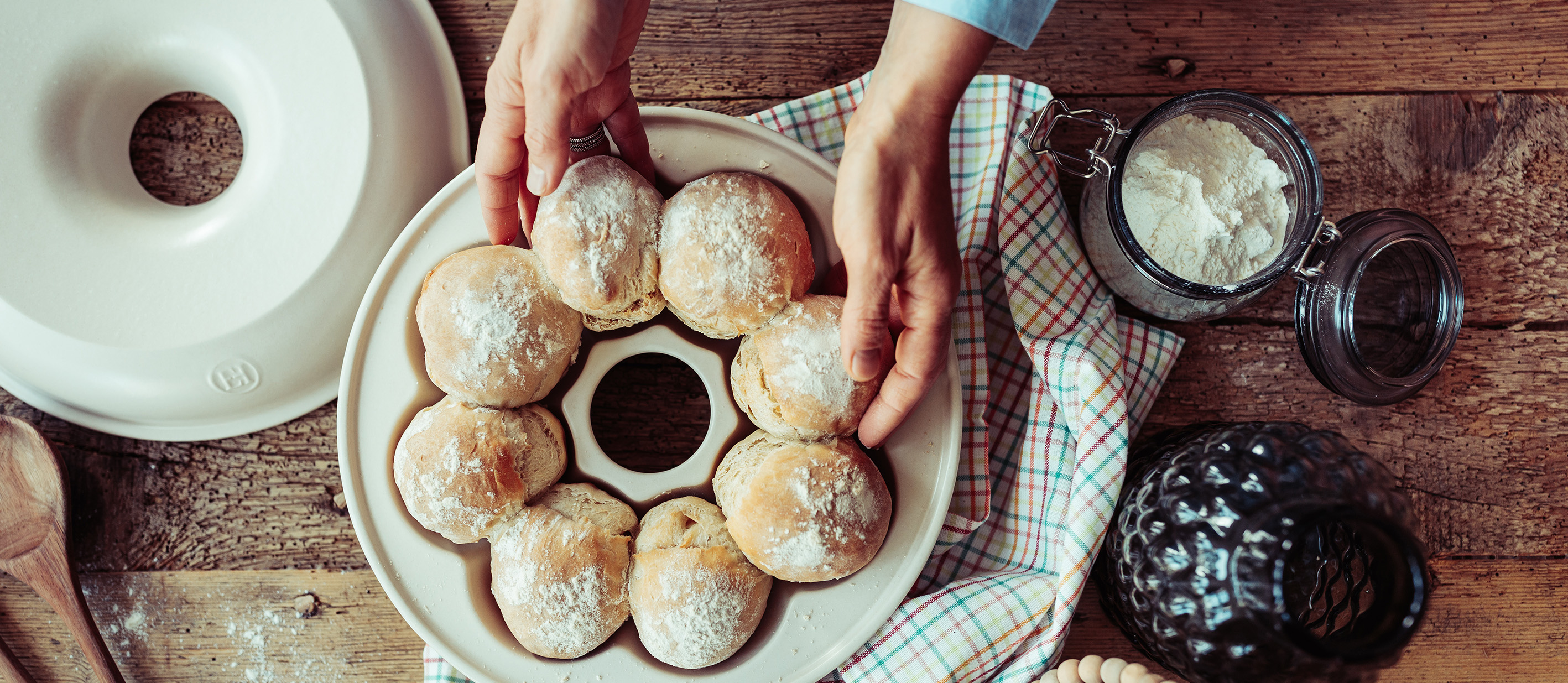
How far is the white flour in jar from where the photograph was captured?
108cm

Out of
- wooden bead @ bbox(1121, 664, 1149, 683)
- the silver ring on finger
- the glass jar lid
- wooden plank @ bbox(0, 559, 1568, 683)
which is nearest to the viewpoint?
wooden bead @ bbox(1121, 664, 1149, 683)

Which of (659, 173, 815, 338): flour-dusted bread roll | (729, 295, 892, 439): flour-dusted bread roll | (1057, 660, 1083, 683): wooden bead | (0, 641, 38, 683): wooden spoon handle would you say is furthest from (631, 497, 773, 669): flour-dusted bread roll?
(0, 641, 38, 683): wooden spoon handle

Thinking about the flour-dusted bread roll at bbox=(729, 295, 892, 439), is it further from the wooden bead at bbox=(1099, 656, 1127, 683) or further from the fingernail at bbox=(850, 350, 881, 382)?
the wooden bead at bbox=(1099, 656, 1127, 683)

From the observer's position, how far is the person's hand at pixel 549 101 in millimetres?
861

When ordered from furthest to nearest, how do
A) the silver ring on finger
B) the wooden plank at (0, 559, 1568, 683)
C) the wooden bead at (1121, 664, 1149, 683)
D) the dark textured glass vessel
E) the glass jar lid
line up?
1. the wooden plank at (0, 559, 1568, 683)
2. the glass jar lid
3. the silver ring on finger
4. the wooden bead at (1121, 664, 1149, 683)
5. the dark textured glass vessel

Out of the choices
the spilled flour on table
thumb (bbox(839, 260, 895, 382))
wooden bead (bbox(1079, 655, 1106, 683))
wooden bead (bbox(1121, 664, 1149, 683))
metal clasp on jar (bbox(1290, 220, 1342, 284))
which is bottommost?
the spilled flour on table

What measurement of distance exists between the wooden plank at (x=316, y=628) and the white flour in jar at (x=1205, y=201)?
0.57 m

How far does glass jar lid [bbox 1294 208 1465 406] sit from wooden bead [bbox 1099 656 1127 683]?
0.58m

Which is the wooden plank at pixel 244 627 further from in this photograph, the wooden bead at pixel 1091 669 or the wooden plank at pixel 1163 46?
the wooden bead at pixel 1091 669

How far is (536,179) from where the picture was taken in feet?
3.09

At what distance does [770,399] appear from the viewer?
40.4 inches

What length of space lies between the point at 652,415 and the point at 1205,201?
859 mm

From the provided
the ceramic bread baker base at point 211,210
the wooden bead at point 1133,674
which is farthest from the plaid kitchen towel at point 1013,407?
the ceramic bread baker base at point 211,210

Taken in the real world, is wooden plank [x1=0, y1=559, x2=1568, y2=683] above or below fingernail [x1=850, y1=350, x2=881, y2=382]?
below
